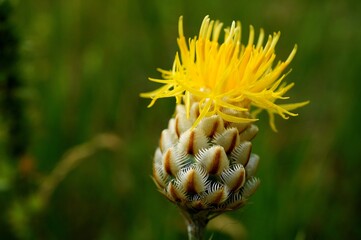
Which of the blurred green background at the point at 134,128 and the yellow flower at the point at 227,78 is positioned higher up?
the yellow flower at the point at 227,78

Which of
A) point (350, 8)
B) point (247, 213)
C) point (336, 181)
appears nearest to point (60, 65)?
point (247, 213)

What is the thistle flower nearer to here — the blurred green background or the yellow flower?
the yellow flower

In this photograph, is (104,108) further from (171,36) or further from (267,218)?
(267,218)

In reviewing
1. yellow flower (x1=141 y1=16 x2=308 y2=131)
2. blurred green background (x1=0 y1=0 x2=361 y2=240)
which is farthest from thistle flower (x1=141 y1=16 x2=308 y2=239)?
blurred green background (x1=0 y1=0 x2=361 y2=240)

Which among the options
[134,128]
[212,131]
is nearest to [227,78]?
[212,131]

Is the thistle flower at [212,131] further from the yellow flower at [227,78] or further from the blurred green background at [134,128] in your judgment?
the blurred green background at [134,128]

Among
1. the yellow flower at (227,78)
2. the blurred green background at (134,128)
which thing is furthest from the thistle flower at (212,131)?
the blurred green background at (134,128)
